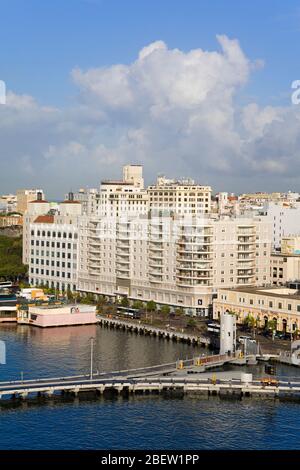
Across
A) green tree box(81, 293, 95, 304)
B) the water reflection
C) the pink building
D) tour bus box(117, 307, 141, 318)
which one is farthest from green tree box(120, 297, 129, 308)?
the water reflection

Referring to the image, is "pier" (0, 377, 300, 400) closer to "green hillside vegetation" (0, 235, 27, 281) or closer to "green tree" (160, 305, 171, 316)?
"green tree" (160, 305, 171, 316)

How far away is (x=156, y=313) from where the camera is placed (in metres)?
33.2

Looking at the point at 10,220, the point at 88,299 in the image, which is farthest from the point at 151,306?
the point at 10,220

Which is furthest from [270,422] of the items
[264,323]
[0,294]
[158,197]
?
[158,197]

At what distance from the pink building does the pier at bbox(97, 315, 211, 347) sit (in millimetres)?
629

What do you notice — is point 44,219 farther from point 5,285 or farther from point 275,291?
point 275,291

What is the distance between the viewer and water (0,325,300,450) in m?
16.4

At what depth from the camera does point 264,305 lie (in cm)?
2856

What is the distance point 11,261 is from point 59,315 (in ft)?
44.7

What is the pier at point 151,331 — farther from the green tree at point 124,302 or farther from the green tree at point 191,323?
the green tree at point 124,302

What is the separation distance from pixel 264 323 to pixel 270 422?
10629 mm

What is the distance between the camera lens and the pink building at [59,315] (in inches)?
1212

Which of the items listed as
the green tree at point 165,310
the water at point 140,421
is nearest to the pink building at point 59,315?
the green tree at point 165,310

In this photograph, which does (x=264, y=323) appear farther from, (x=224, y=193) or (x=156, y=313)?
(x=224, y=193)
